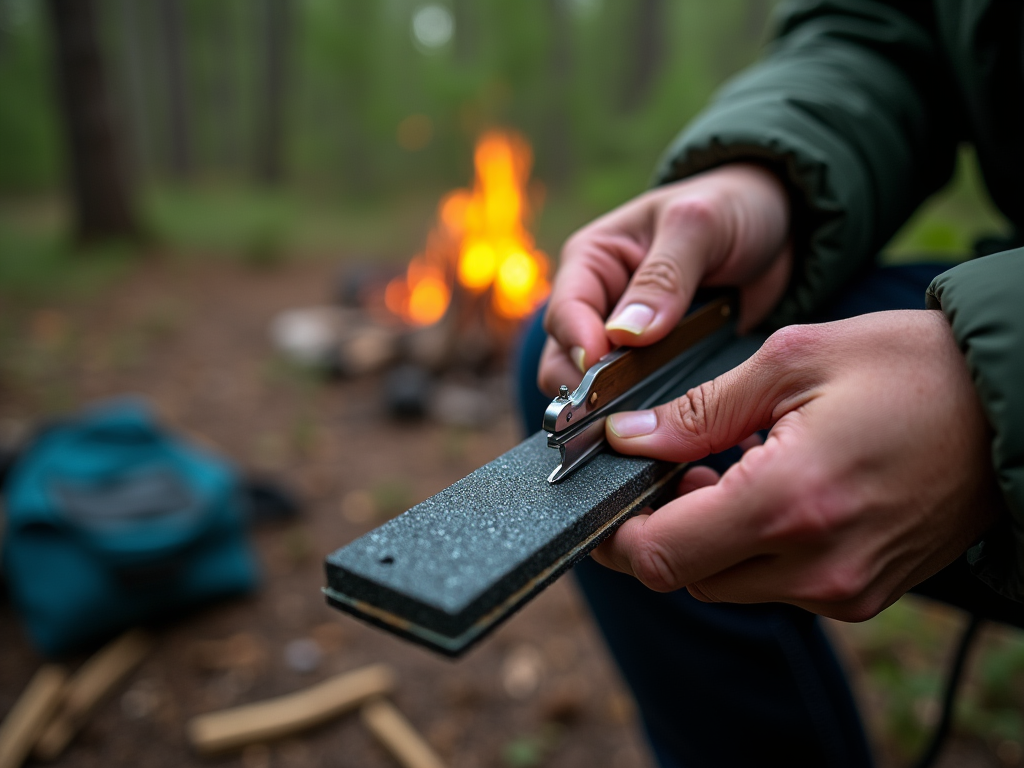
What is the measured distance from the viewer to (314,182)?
1900 cm

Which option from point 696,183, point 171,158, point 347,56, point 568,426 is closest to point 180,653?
point 568,426

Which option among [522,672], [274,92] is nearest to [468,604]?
[522,672]

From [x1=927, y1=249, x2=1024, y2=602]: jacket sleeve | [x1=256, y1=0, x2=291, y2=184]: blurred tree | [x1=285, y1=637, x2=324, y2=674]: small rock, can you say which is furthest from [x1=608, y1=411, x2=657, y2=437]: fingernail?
[x1=256, y1=0, x2=291, y2=184]: blurred tree

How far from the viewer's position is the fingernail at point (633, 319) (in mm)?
1165

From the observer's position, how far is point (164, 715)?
2396mm

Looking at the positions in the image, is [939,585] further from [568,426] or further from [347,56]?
[347,56]

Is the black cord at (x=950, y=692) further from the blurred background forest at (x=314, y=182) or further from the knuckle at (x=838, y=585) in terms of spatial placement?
the knuckle at (x=838, y=585)

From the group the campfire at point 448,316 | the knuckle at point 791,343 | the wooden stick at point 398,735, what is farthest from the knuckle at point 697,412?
the campfire at point 448,316

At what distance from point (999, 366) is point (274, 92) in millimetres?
19092

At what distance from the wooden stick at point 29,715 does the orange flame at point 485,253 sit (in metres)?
3.79

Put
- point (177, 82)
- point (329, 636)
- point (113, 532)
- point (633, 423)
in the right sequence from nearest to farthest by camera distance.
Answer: point (633, 423) < point (113, 532) < point (329, 636) < point (177, 82)

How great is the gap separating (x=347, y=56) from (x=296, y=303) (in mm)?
11942

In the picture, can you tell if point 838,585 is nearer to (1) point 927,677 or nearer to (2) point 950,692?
(2) point 950,692

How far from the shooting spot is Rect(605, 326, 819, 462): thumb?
899mm
